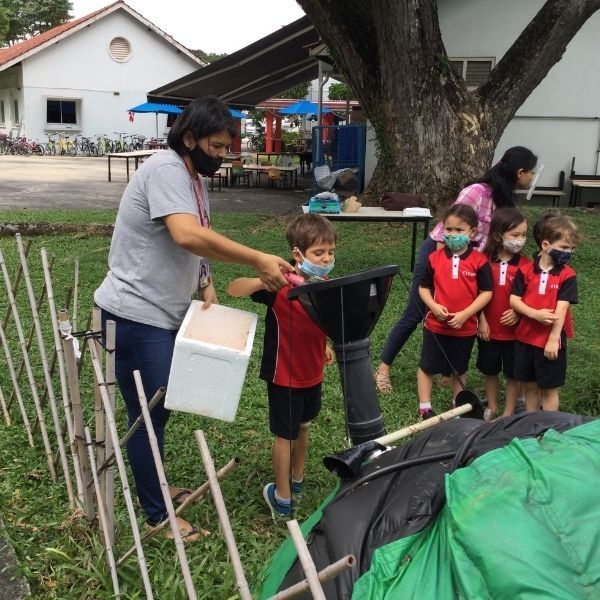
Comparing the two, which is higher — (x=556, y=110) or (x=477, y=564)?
(x=556, y=110)

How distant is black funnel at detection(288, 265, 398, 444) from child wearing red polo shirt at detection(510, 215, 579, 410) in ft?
5.27

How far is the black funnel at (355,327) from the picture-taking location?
2.29m

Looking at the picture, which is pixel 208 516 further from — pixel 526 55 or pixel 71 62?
pixel 71 62

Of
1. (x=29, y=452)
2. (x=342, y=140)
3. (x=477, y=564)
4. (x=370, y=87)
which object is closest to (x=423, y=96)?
(x=370, y=87)

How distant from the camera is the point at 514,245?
3.83 m

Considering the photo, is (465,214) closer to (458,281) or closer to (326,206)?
(458,281)

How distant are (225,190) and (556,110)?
7804 millimetres

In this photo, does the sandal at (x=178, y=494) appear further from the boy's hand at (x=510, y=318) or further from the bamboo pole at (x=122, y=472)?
the boy's hand at (x=510, y=318)

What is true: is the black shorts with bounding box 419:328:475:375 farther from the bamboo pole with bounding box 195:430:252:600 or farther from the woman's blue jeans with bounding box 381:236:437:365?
the bamboo pole with bounding box 195:430:252:600

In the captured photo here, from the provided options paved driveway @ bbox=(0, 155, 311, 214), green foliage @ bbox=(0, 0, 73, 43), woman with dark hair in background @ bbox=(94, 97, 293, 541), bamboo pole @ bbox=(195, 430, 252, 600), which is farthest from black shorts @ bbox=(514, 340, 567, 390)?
green foliage @ bbox=(0, 0, 73, 43)

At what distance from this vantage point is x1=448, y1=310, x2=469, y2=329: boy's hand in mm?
3908

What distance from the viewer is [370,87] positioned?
31.6 feet

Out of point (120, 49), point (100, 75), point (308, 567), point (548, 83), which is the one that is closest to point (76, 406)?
point (308, 567)

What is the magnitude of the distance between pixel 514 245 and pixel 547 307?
390 mm
